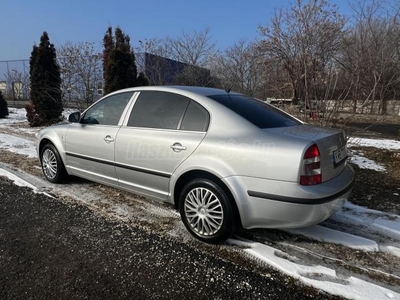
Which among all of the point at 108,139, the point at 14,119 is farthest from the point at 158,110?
the point at 14,119

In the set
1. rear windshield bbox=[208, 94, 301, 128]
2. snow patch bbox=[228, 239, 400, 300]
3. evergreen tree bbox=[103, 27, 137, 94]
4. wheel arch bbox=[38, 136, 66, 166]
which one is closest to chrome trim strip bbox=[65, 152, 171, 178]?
wheel arch bbox=[38, 136, 66, 166]

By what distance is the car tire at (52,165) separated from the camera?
449 centimetres

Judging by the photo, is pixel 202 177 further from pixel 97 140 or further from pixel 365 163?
pixel 365 163

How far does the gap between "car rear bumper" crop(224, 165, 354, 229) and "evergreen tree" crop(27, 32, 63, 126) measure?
12.4 metres

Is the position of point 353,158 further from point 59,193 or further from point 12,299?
point 12,299

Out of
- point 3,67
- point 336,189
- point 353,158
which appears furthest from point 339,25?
point 3,67

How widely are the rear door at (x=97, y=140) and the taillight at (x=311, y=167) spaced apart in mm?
Result: 2290

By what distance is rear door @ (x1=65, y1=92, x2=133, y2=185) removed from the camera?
12.2ft

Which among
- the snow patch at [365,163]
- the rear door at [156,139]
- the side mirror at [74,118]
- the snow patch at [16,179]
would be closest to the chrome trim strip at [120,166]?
the rear door at [156,139]

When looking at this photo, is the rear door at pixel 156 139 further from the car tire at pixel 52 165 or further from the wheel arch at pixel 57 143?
the car tire at pixel 52 165

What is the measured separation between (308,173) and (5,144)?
853cm

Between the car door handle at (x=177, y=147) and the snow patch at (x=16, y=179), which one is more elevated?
the car door handle at (x=177, y=147)

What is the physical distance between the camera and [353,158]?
6199 millimetres

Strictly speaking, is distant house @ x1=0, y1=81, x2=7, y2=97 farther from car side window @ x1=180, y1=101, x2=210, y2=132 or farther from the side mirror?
car side window @ x1=180, y1=101, x2=210, y2=132
